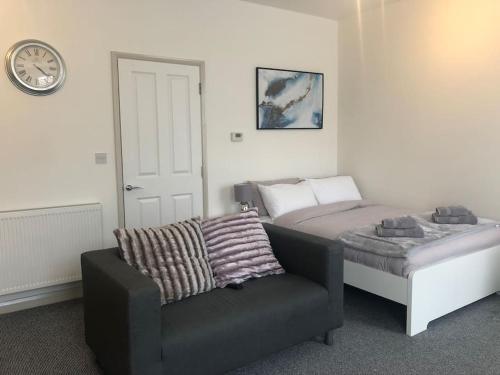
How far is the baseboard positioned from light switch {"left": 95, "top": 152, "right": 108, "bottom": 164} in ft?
3.33

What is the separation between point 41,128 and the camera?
3291 millimetres

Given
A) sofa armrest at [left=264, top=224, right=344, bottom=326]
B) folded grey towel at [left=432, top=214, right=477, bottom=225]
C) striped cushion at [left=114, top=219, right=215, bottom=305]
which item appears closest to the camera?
striped cushion at [left=114, top=219, right=215, bottom=305]

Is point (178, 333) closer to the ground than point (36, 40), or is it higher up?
closer to the ground

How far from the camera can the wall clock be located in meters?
3.12

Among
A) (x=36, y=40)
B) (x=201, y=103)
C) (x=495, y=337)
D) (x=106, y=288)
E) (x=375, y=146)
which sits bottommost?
(x=495, y=337)

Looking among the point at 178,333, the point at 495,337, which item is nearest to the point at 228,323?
the point at 178,333

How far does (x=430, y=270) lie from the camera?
2.80 m

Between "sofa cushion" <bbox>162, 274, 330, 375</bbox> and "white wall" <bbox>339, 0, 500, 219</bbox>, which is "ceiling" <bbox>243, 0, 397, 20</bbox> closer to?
"white wall" <bbox>339, 0, 500, 219</bbox>

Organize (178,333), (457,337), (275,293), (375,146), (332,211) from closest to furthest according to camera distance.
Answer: (178,333), (275,293), (457,337), (332,211), (375,146)

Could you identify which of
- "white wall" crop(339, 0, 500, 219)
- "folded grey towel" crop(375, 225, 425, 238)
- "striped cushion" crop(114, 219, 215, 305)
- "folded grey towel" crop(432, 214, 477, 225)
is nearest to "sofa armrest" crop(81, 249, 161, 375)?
"striped cushion" crop(114, 219, 215, 305)

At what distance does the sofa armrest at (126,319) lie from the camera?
189 cm

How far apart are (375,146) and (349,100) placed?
65cm

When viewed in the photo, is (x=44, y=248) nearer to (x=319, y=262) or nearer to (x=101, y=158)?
(x=101, y=158)

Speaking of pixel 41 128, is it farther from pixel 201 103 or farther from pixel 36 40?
pixel 201 103
